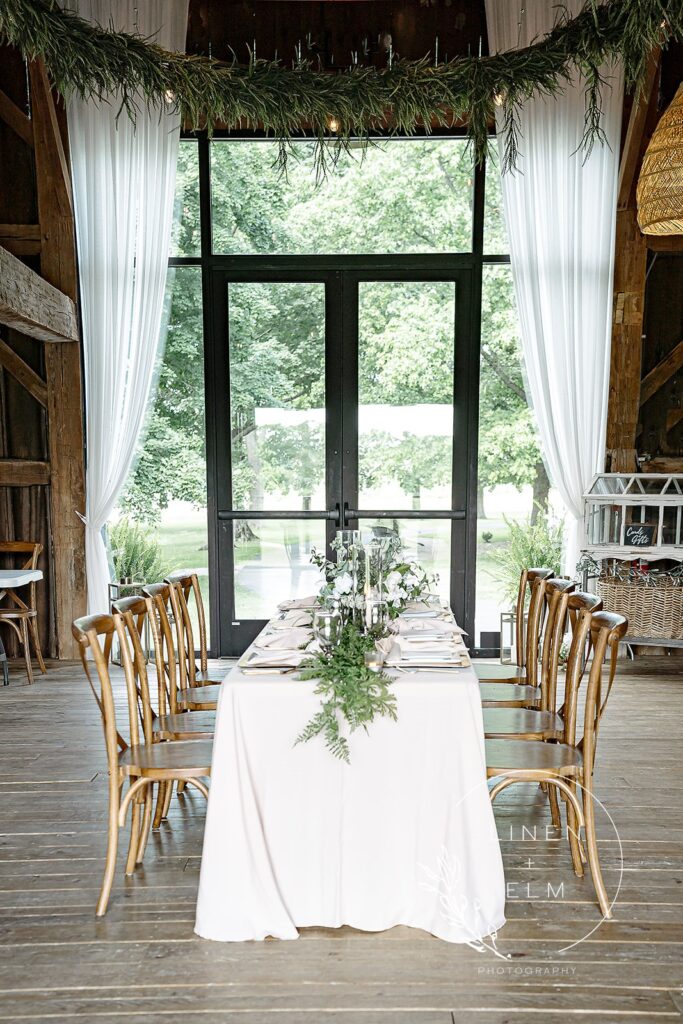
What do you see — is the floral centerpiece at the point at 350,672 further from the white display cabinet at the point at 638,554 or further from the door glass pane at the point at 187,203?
the door glass pane at the point at 187,203

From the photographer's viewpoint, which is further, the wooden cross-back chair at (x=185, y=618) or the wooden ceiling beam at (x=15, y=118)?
the wooden ceiling beam at (x=15, y=118)

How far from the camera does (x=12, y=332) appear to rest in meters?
5.51

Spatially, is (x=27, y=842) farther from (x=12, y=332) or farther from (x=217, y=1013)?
(x=12, y=332)

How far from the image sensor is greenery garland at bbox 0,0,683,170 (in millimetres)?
3432

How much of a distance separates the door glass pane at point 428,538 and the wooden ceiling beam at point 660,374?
1.65 meters

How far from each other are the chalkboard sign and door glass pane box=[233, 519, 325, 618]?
81.9 inches

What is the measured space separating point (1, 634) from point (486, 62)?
15.7 ft

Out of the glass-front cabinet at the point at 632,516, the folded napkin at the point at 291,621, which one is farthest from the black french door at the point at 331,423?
the folded napkin at the point at 291,621

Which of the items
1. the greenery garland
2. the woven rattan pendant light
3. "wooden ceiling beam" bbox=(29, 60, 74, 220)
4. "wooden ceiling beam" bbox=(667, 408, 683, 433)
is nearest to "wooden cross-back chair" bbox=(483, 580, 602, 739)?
the woven rattan pendant light

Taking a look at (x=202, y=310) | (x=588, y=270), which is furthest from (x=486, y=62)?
(x=202, y=310)

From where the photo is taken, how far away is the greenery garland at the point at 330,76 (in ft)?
11.3

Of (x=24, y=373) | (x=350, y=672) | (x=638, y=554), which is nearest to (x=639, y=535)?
(x=638, y=554)

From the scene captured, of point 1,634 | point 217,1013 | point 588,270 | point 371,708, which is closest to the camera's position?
point 217,1013

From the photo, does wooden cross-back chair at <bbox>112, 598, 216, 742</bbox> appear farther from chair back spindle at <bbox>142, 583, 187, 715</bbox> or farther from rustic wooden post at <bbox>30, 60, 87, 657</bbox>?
rustic wooden post at <bbox>30, 60, 87, 657</bbox>
